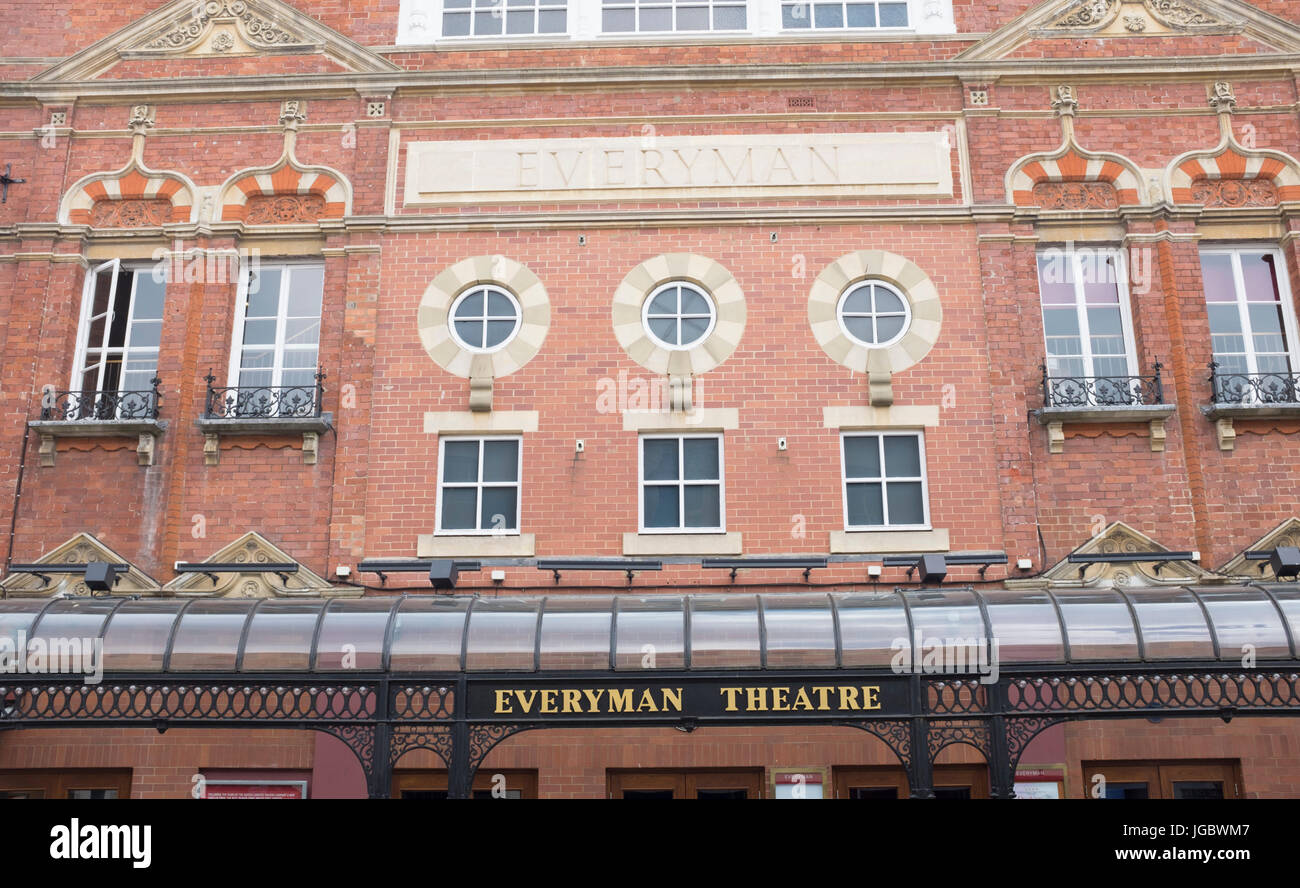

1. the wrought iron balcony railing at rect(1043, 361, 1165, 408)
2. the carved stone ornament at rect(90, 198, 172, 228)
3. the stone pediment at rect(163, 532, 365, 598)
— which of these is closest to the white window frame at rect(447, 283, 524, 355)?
the stone pediment at rect(163, 532, 365, 598)

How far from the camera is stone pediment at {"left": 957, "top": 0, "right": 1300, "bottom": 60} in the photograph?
17.2 meters

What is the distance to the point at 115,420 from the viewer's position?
1584 cm

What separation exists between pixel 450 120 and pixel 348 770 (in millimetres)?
9231

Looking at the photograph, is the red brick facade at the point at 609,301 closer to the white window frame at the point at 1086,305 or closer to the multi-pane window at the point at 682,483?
the white window frame at the point at 1086,305

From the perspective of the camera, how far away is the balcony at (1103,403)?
Answer: 15.5 metres

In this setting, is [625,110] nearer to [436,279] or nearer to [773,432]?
[436,279]

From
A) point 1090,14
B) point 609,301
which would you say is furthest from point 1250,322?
point 609,301

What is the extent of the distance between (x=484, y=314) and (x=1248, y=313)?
421 inches

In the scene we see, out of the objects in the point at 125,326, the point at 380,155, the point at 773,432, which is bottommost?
the point at 773,432

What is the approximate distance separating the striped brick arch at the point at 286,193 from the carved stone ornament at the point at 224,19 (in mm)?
2123

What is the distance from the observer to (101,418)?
16.2m

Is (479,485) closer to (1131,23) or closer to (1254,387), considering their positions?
(1254,387)
